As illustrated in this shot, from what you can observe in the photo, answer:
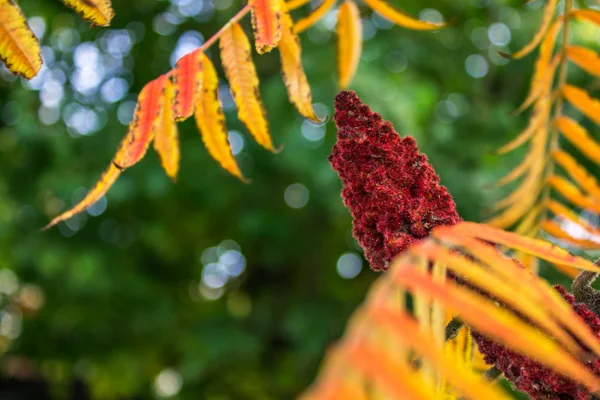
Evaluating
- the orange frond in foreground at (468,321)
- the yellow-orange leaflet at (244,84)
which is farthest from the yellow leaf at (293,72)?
the orange frond in foreground at (468,321)

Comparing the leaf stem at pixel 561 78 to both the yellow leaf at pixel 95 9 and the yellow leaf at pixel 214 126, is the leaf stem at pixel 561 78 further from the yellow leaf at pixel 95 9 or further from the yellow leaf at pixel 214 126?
the yellow leaf at pixel 95 9

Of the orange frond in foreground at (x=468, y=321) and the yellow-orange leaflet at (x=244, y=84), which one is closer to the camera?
the orange frond in foreground at (x=468, y=321)

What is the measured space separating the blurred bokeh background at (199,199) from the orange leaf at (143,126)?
243cm

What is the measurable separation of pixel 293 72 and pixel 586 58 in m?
0.45

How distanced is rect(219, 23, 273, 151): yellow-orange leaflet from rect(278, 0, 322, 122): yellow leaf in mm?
37

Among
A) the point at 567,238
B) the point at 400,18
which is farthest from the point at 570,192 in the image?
the point at 400,18

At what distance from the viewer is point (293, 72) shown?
82 cm

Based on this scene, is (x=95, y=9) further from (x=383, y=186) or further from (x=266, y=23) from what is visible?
(x=383, y=186)

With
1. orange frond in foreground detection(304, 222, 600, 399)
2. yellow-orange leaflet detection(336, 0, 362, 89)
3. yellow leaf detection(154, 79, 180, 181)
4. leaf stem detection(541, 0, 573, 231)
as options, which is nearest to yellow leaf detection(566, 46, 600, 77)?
leaf stem detection(541, 0, 573, 231)

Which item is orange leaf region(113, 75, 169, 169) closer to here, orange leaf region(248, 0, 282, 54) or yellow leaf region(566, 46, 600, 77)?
orange leaf region(248, 0, 282, 54)

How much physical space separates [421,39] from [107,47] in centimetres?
195

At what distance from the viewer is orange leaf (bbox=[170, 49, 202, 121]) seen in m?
0.75

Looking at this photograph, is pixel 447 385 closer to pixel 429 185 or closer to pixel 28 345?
pixel 429 185

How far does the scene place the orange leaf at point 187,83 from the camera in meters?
0.75
